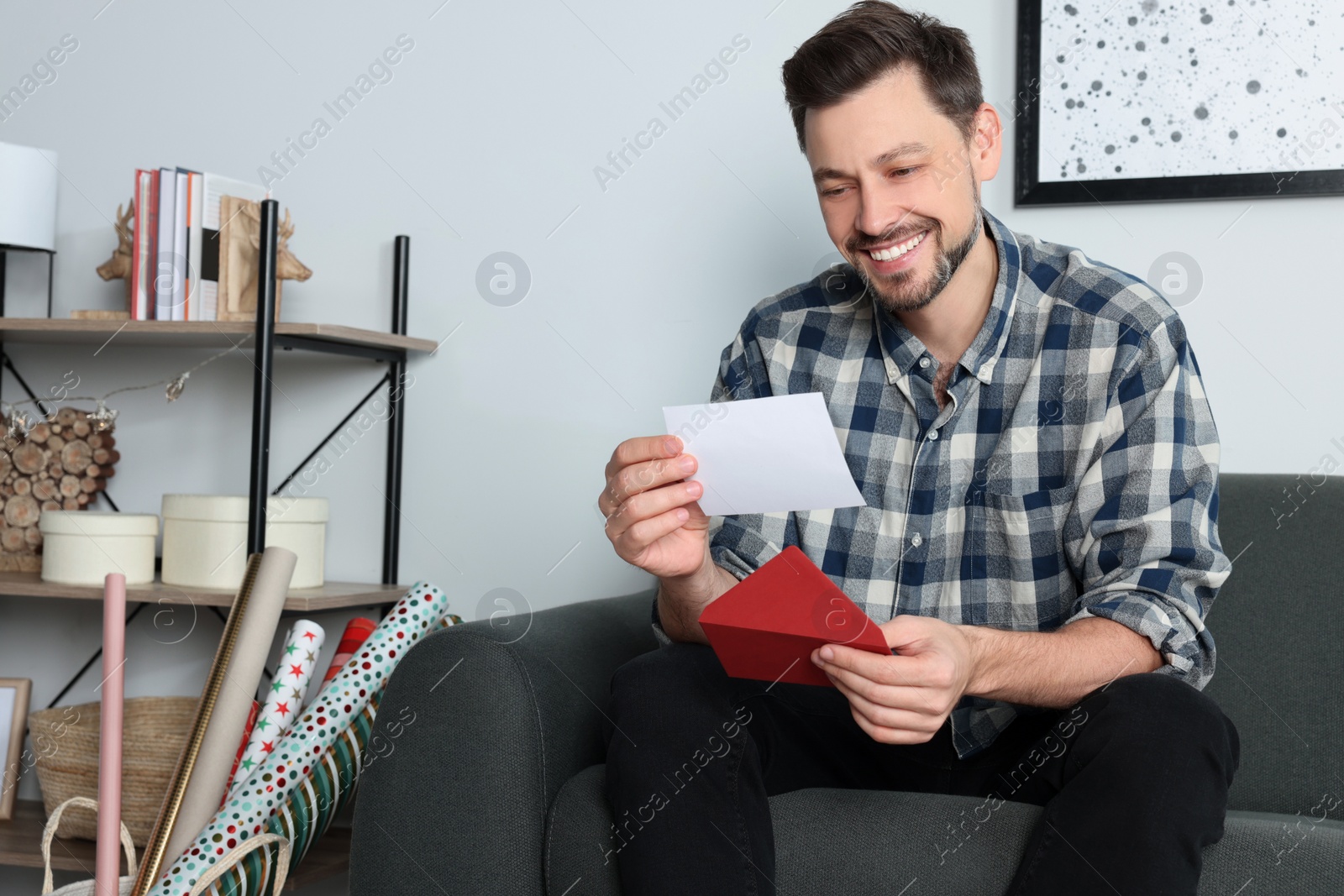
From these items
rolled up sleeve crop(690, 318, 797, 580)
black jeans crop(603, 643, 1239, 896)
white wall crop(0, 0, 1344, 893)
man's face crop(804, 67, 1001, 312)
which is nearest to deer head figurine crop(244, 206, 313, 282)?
white wall crop(0, 0, 1344, 893)

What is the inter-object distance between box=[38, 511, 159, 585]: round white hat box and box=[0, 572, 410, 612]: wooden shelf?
A: 2 centimetres

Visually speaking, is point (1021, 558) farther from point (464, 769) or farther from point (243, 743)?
point (243, 743)

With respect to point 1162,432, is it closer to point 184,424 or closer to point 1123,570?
point 1123,570

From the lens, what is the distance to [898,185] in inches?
48.8

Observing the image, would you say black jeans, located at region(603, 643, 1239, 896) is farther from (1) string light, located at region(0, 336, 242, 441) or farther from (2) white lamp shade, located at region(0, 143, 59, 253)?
(2) white lamp shade, located at region(0, 143, 59, 253)

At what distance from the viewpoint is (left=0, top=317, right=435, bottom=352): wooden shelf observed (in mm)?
1666

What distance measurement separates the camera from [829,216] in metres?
1.30

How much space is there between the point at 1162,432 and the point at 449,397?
120 cm

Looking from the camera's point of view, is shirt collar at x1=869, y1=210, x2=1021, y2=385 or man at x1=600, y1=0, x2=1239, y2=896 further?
shirt collar at x1=869, y1=210, x2=1021, y2=385

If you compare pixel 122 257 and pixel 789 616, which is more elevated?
pixel 122 257

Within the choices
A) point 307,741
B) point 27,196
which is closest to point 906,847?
point 307,741

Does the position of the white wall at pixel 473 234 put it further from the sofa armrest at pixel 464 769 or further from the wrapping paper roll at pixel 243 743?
the sofa armrest at pixel 464 769

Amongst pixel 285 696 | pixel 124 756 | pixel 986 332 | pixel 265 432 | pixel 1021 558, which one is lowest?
pixel 124 756

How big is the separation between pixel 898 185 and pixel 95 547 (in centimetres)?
131
